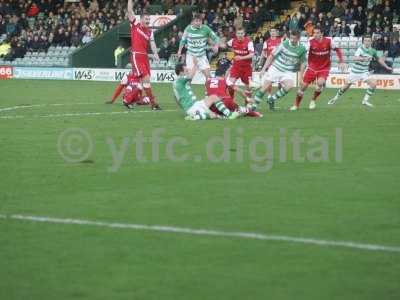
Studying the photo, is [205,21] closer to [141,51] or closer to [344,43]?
A: [344,43]

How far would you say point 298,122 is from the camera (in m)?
19.5

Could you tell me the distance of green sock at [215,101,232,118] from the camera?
19.8 m

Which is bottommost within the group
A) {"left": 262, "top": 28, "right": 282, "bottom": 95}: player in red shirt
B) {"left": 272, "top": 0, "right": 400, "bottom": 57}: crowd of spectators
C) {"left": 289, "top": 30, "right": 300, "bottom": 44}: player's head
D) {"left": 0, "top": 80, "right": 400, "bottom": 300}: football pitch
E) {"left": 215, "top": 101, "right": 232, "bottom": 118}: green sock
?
Answer: {"left": 272, "top": 0, "right": 400, "bottom": 57}: crowd of spectators

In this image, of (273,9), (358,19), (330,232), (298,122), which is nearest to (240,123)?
(298,122)

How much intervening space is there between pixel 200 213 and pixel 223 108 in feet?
34.7

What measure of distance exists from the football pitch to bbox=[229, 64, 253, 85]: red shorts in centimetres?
677

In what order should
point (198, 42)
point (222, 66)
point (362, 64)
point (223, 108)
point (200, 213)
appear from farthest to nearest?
point (222, 66), point (362, 64), point (198, 42), point (223, 108), point (200, 213)

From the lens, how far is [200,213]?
30.6 ft

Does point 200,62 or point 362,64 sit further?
point 362,64

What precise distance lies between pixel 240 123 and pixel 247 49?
6.24 meters

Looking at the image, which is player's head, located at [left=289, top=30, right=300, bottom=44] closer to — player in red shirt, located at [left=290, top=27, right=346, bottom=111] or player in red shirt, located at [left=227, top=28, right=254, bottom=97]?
player in red shirt, located at [left=290, top=27, right=346, bottom=111]

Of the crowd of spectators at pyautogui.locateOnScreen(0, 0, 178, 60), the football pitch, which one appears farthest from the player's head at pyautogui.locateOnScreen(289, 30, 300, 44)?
the crowd of spectators at pyautogui.locateOnScreen(0, 0, 178, 60)

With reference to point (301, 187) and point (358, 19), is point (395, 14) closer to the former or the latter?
point (358, 19)

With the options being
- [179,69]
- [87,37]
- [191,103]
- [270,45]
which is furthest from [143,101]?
[87,37]
